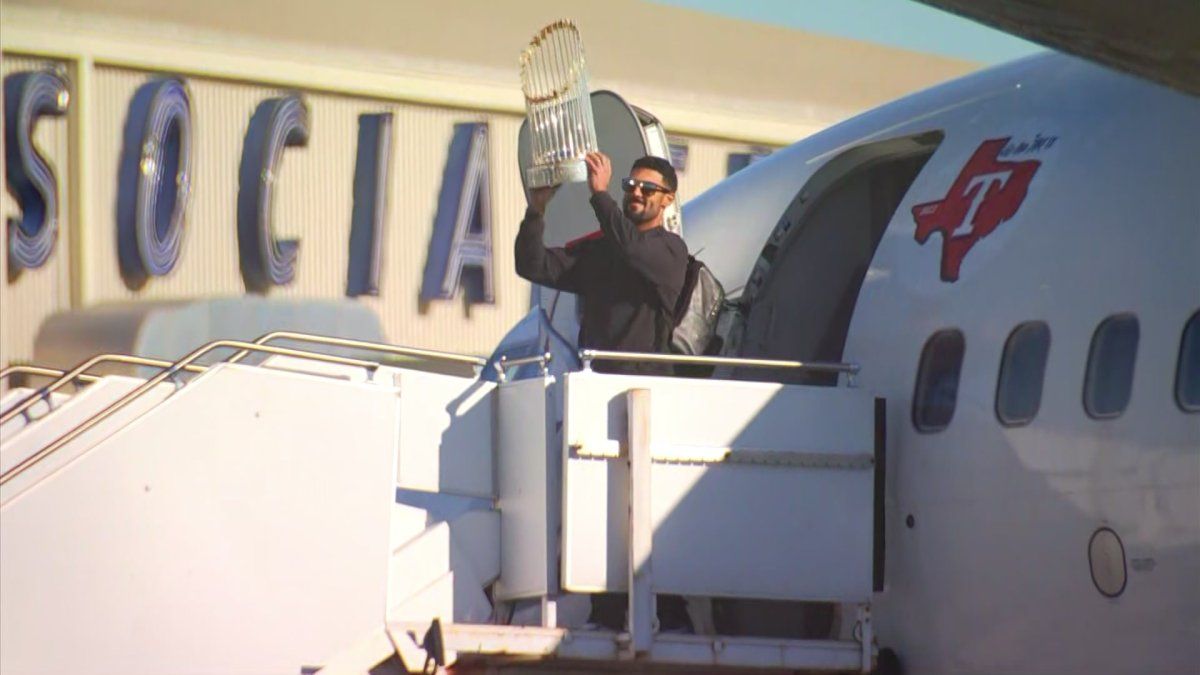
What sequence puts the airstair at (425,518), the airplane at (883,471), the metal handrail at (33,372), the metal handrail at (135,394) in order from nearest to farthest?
the airplane at (883,471) < the airstair at (425,518) < the metal handrail at (135,394) < the metal handrail at (33,372)

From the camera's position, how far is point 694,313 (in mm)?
10500

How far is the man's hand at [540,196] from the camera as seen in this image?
1023cm

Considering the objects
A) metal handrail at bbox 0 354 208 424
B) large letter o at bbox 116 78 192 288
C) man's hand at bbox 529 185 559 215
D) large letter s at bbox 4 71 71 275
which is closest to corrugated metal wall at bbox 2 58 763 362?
large letter o at bbox 116 78 192 288

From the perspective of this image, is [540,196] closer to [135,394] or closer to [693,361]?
[693,361]

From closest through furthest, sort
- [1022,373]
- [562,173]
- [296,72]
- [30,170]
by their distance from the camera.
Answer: [1022,373] < [562,173] < [30,170] < [296,72]

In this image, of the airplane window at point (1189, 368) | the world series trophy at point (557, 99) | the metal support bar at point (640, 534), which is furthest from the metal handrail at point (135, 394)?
the airplane window at point (1189, 368)

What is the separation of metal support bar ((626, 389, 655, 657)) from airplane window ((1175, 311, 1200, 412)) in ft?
8.09

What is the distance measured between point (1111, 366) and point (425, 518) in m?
3.26

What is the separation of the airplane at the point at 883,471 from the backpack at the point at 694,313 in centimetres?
66

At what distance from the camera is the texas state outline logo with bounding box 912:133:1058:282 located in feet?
31.7

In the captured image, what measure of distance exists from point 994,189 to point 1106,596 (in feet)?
7.29

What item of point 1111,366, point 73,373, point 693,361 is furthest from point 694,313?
point 73,373

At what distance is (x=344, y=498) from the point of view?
9.20 metres

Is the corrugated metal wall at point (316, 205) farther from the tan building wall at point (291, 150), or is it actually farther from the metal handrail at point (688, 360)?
the metal handrail at point (688, 360)
